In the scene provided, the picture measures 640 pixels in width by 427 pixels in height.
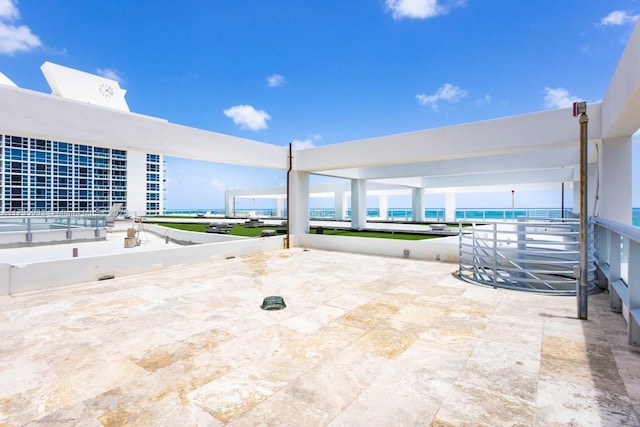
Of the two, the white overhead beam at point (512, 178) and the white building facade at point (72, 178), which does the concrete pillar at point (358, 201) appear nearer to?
the white overhead beam at point (512, 178)

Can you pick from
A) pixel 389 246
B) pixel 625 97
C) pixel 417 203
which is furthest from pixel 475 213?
pixel 625 97

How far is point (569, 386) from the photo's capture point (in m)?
2.67

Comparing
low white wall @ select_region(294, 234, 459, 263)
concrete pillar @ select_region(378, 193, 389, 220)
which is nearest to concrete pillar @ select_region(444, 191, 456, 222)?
concrete pillar @ select_region(378, 193, 389, 220)

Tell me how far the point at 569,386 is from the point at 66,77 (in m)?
22.5

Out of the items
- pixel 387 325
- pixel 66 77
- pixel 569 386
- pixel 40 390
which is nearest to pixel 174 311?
pixel 40 390

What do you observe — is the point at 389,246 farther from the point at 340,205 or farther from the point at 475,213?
the point at 475,213

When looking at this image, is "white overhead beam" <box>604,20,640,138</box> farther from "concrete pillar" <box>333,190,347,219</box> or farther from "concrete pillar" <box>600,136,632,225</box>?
"concrete pillar" <box>333,190,347,219</box>

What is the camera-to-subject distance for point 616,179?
6484 mm

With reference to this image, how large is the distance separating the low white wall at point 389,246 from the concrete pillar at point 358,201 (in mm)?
7264

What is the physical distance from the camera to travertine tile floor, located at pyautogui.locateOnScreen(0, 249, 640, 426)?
2.35m

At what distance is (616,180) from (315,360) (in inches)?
290

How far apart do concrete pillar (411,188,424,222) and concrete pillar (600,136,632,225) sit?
53.2ft

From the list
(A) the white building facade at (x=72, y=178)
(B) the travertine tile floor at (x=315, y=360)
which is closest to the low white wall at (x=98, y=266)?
(B) the travertine tile floor at (x=315, y=360)

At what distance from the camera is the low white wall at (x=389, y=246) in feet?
31.0
